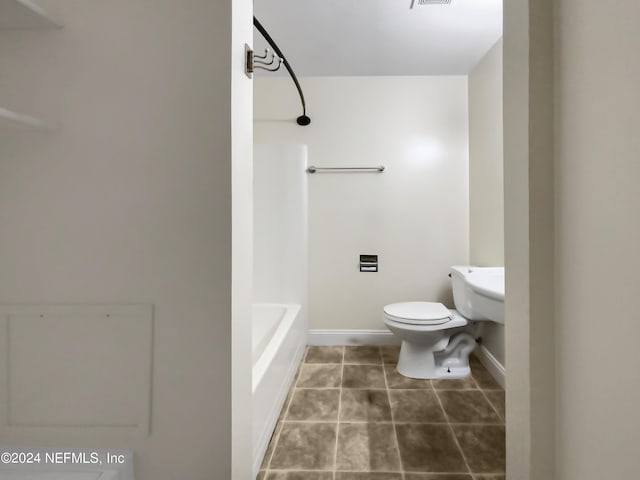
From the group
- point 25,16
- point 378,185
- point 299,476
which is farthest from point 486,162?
point 25,16

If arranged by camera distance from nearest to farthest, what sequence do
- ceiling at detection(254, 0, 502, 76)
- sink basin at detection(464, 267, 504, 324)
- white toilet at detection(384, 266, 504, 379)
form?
sink basin at detection(464, 267, 504, 324) → ceiling at detection(254, 0, 502, 76) → white toilet at detection(384, 266, 504, 379)

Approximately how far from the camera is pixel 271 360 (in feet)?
4.95

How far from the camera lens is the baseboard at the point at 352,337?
272 cm

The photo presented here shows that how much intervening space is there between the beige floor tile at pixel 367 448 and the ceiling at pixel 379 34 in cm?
220

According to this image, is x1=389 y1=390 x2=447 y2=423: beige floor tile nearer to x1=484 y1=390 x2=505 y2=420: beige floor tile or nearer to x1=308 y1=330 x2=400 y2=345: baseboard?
x1=484 y1=390 x2=505 y2=420: beige floor tile

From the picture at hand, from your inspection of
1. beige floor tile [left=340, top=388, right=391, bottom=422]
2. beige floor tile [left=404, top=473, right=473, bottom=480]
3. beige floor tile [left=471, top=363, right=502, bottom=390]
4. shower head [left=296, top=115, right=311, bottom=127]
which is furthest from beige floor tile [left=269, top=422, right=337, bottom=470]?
shower head [left=296, top=115, right=311, bottom=127]

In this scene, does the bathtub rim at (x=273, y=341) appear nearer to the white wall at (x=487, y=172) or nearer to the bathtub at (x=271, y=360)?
the bathtub at (x=271, y=360)

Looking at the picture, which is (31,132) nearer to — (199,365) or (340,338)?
(199,365)

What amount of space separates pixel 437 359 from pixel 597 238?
173 centimetres

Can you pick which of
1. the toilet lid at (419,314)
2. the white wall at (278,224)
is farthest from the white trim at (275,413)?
the toilet lid at (419,314)

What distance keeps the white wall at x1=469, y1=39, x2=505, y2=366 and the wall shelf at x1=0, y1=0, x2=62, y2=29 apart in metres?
2.21

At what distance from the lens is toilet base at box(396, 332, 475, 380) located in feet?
7.07

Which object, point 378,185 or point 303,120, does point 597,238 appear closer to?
point 378,185

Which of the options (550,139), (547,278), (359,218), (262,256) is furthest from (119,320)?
(359,218)
